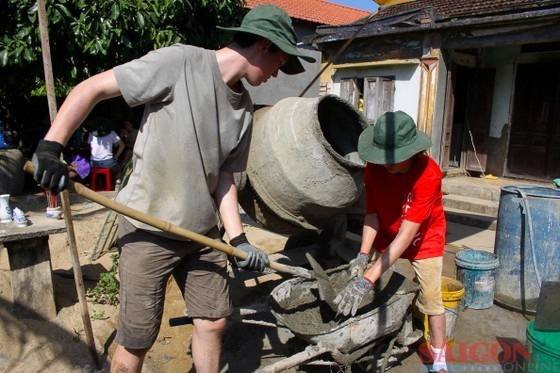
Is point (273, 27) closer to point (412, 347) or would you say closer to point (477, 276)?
point (412, 347)

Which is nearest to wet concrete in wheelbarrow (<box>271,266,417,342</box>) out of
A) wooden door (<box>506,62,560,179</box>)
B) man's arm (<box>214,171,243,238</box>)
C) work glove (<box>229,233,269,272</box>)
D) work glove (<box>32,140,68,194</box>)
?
work glove (<box>229,233,269,272</box>)

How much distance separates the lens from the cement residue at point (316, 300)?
104 inches

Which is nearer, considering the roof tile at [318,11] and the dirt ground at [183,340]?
the dirt ground at [183,340]

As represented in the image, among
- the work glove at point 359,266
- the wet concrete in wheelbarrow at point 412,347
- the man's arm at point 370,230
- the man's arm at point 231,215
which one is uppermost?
the man's arm at point 231,215

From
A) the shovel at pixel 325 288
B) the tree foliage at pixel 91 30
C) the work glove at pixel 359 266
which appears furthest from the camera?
the tree foliage at pixel 91 30

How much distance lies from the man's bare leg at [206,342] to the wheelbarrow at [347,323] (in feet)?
0.81

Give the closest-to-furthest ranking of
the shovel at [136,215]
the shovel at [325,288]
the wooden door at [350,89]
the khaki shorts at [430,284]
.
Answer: the shovel at [136,215] < the shovel at [325,288] < the khaki shorts at [430,284] < the wooden door at [350,89]

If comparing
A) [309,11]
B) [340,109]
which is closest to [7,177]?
[340,109]

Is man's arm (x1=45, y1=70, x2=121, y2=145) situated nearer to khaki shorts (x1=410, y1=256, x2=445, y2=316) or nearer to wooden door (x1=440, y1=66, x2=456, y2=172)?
khaki shorts (x1=410, y1=256, x2=445, y2=316)

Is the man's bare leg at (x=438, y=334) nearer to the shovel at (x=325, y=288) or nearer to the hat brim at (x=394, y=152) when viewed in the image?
the shovel at (x=325, y=288)

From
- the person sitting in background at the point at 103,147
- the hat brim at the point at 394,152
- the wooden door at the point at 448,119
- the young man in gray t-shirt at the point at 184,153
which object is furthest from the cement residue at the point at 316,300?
the wooden door at the point at 448,119

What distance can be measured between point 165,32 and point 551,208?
4.98m

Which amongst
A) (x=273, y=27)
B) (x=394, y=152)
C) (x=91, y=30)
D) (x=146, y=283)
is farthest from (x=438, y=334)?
(x=91, y=30)

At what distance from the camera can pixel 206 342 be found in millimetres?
2111
